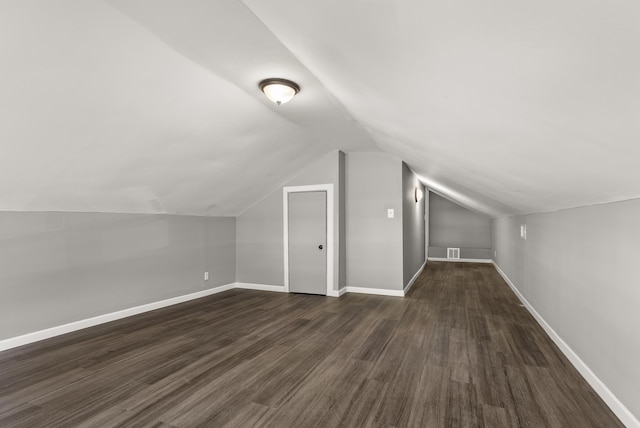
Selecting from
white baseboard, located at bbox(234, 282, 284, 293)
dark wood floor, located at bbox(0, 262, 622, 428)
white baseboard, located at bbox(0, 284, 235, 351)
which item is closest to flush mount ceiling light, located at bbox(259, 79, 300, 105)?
dark wood floor, located at bbox(0, 262, 622, 428)

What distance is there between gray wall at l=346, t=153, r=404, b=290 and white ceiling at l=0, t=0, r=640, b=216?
1460 millimetres

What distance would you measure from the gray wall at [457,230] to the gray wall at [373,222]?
539 cm

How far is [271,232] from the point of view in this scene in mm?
5914

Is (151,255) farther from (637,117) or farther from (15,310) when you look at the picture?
(637,117)

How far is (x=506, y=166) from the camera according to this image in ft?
7.69

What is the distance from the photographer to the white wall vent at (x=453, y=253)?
392 inches

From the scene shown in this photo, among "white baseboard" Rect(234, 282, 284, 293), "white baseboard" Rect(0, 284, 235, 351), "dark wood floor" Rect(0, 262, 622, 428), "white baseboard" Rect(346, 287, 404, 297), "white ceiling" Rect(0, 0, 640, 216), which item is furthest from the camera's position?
"white baseboard" Rect(234, 282, 284, 293)

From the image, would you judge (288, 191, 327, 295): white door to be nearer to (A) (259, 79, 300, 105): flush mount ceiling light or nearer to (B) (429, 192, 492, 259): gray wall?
(A) (259, 79, 300, 105): flush mount ceiling light

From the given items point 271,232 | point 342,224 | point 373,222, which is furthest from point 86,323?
point 373,222

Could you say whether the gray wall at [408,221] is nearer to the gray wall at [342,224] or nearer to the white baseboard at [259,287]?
the gray wall at [342,224]

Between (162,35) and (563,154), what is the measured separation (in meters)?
2.44

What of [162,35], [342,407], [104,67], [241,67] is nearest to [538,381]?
[342,407]

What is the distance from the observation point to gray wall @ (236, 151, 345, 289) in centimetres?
547

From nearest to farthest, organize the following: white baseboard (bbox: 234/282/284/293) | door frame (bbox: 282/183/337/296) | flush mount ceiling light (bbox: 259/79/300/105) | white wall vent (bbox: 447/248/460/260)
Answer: flush mount ceiling light (bbox: 259/79/300/105)
door frame (bbox: 282/183/337/296)
white baseboard (bbox: 234/282/284/293)
white wall vent (bbox: 447/248/460/260)
